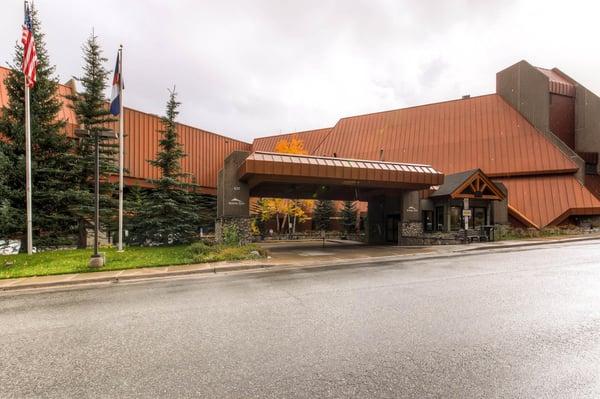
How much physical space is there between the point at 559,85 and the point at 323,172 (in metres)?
33.0

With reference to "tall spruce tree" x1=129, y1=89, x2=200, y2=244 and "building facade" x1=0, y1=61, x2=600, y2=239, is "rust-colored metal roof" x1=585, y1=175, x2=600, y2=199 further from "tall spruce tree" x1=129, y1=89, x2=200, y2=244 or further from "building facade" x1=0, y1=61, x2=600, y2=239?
"tall spruce tree" x1=129, y1=89, x2=200, y2=244

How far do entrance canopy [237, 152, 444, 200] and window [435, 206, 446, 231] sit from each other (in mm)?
5370

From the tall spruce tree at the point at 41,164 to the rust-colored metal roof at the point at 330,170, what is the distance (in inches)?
393

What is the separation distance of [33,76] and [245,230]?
12798 millimetres

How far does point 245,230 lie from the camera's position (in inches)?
754

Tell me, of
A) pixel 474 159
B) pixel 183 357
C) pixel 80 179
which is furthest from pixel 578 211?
pixel 80 179

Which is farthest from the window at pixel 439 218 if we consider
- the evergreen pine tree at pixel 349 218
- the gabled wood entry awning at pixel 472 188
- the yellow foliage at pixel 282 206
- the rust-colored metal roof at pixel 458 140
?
the yellow foliage at pixel 282 206

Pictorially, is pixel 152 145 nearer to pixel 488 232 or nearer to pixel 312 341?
pixel 488 232

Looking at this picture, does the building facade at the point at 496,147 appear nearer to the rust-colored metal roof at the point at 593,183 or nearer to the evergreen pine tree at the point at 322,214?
the rust-colored metal roof at the point at 593,183

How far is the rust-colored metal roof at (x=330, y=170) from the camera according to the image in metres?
16.8

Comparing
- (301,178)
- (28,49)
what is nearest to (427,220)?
(301,178)

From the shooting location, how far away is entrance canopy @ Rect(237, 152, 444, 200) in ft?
55.6

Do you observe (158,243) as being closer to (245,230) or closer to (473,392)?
(245,230)

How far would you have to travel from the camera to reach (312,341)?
4.81 metres
